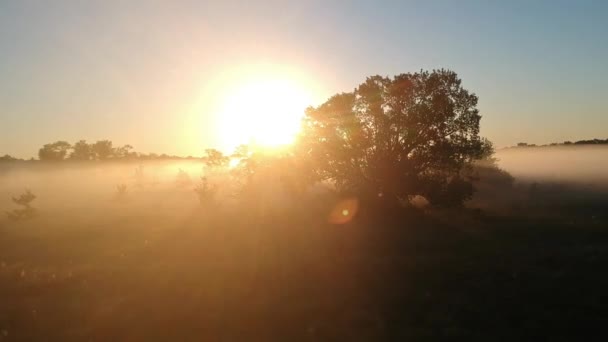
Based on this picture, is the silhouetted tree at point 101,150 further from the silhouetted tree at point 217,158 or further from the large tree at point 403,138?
the large tree at point 403,138

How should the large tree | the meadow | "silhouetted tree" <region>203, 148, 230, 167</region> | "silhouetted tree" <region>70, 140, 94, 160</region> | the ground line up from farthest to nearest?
"silhouetted tree" <region>70, 140, 94, 160</region> < "silhouetted tree" <region>203, 148, 230, 167</region> < the large tree < the meadow < the ground

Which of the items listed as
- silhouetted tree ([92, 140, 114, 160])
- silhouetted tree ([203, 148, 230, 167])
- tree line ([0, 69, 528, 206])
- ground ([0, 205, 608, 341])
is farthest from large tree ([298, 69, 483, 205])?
silhouetted tree ([92, 140, 114, 160])

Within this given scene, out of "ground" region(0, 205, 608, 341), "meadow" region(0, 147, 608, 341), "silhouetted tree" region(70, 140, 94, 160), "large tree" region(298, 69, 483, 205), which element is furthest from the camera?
"silhouetted tree" region(70, 140, 94, 160)

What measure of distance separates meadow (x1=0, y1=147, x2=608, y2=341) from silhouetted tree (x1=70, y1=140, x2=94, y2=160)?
424 ft

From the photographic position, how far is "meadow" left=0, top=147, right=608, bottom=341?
13812mm

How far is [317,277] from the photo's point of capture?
19484mm

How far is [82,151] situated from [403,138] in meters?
154

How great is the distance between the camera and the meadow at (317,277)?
13.8m

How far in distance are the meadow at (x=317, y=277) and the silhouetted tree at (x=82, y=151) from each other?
129189mm

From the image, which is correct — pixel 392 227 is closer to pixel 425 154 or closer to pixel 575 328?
pixel 425 154

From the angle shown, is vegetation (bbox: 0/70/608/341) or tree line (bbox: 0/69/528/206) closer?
vegetation (bbox: 0/70/608/341)

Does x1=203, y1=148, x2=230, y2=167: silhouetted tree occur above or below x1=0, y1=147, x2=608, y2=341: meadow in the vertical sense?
above

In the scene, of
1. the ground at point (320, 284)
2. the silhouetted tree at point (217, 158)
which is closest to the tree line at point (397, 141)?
the ground at point (320, 284)

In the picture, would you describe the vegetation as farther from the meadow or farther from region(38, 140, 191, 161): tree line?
region(38, 140, 191, 161): tree line
